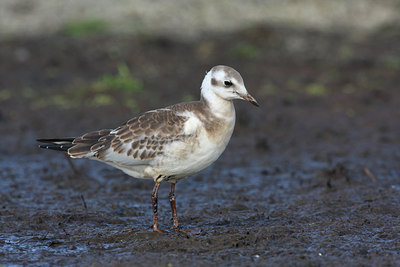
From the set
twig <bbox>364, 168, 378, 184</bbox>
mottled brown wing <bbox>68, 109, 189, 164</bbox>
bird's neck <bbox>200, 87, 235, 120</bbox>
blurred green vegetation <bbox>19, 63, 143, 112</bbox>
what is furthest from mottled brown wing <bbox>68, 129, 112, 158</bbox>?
blurred green vegetation <bbox>19, 63, 143, 112</bbox>

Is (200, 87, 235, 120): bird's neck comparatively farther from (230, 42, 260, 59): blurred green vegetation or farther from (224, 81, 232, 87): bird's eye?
(230, 42, 260, 59): blurred green vegetation

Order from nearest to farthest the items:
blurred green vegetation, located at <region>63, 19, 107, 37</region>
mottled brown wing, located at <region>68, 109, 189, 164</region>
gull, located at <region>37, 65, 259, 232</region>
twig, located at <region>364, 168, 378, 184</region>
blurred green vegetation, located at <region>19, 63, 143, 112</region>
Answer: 1. gull, located at <region>37, 65, 259, 232</region>
2. mottled brown wing, located at <region>68, 109, 189, 164</region>
3. twig, located at <region>364, 168, 378, 184</region>
4. blurred green vegetation, located at <region>19, 63, 143, 112</region>
5. blurred green vegetation, located at <region>63, 19, 107, 37</region>

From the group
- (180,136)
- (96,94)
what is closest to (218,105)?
(180,136)

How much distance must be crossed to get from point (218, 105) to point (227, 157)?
351 cm

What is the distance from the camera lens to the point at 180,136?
686 centimetres

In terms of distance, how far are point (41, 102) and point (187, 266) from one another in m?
7.17

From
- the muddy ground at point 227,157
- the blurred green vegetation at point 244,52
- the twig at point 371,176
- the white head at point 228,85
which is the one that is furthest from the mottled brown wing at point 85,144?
the blurred green vegetation at point 244,52

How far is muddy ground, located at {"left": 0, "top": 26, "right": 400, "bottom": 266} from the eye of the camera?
6.70m

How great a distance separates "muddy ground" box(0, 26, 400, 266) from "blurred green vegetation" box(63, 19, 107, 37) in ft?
1.17

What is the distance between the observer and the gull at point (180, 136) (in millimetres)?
6836

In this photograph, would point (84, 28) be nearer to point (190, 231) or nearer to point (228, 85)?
point (228, 85)

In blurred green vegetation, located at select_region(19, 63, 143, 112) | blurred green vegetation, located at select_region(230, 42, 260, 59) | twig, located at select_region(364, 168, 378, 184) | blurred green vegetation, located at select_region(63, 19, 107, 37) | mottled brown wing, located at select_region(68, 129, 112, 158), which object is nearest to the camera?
mottled brown wing, located at select_region(68, 129, 112, 158)

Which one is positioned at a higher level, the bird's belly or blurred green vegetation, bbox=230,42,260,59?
blurred green vegetation, bbox=230,42,260,59

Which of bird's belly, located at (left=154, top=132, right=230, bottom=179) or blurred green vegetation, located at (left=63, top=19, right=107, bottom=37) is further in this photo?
blurred green vegetation, located at (left=63, top=19, right=107, bottom=37)
